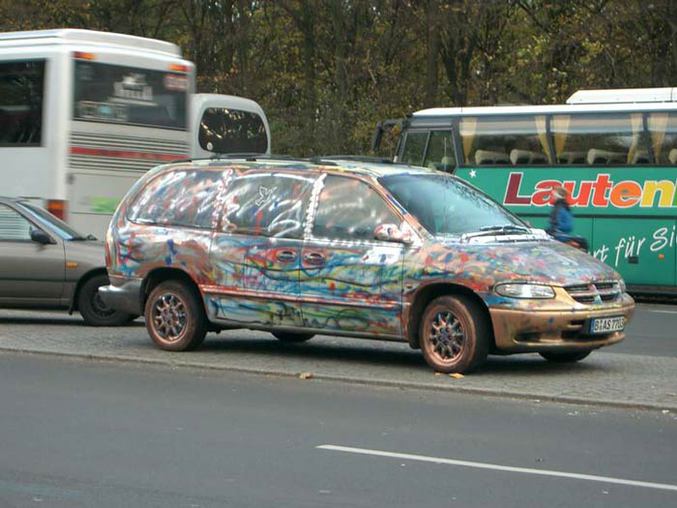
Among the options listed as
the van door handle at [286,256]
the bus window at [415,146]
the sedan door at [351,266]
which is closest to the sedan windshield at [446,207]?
the sedan door at [351,266]

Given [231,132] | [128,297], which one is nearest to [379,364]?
[128,297]

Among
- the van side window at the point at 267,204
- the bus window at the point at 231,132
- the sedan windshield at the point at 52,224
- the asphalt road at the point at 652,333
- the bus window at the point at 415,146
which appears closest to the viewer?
the van side window at the point at 267,204

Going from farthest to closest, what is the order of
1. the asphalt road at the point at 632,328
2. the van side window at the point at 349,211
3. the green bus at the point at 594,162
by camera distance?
the green bus at the point at 594,162, the asphalt road at the point at 632,328, the van side window at the point at 349,211

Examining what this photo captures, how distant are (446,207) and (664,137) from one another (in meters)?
11.7

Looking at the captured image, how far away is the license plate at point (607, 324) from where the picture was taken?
11828mm

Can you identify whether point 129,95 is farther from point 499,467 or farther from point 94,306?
point 499,467

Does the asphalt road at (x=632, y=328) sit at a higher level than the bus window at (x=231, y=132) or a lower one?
lower

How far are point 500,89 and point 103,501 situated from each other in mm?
33945

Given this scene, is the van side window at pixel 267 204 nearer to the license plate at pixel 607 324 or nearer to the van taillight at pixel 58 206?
the license plate at pixel 607 324

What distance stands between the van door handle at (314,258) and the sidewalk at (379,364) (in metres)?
0.91

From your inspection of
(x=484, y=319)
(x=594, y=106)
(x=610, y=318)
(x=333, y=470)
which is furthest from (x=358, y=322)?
(x=594, y=106)

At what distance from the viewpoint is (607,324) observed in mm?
11969

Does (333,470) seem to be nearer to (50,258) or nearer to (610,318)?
(610,318)

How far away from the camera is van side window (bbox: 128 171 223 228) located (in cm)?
1346
